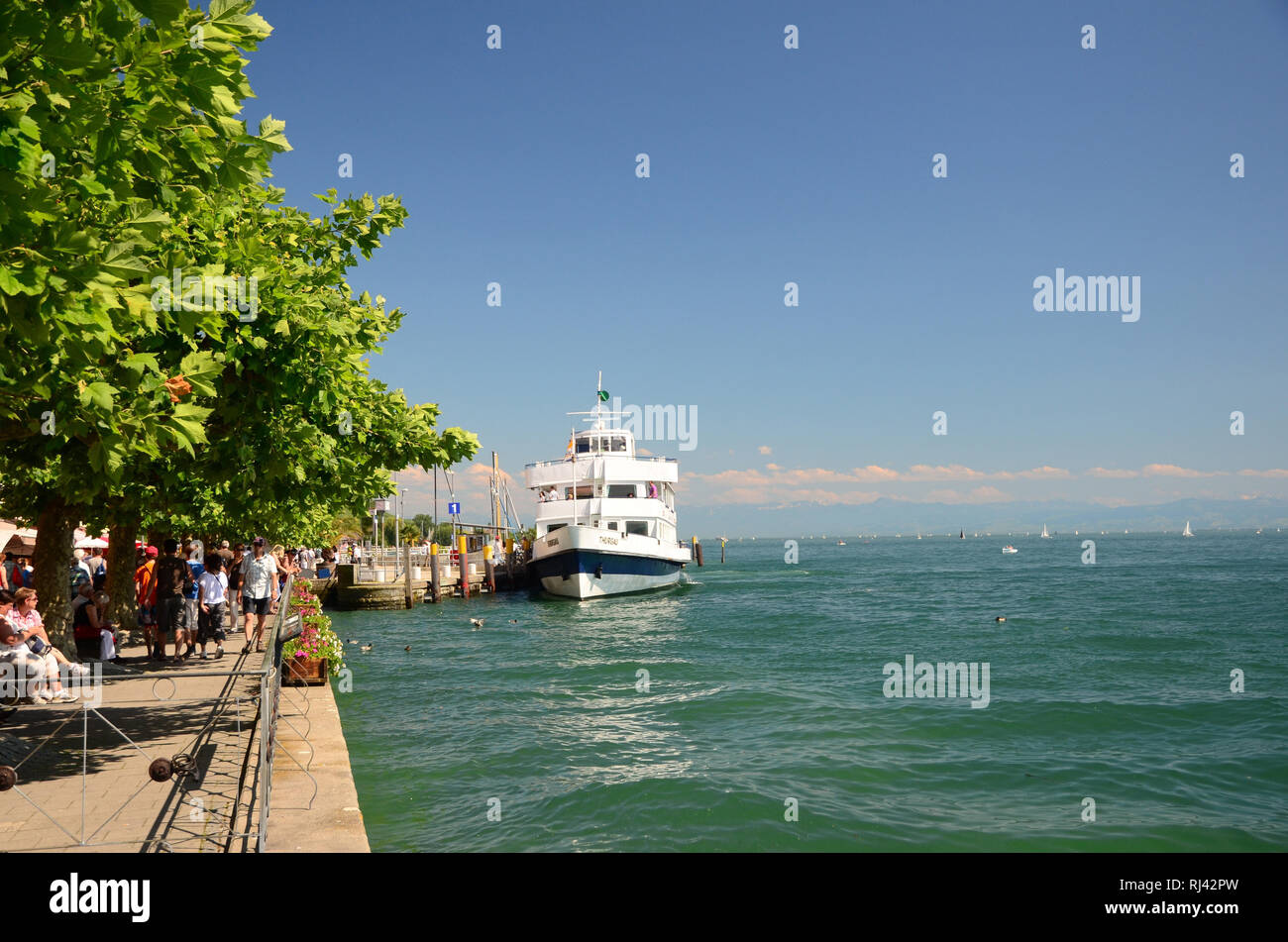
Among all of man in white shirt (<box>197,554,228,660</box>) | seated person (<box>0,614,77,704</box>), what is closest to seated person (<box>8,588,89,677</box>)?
seated person (<box>0,614,77,704</box>)

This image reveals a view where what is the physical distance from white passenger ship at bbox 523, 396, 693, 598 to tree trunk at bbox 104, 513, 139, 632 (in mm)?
22301

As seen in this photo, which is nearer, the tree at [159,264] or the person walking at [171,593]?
the tree at [159,264]

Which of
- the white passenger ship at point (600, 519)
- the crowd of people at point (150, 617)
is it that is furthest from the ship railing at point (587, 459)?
the crowd of people at point (150, 617)

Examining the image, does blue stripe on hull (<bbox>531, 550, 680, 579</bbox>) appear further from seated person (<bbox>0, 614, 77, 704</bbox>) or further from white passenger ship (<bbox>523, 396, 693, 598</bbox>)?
seated person (<bbox>0, 614, 77, 704</bbox>)

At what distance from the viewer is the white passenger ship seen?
40.5 meters

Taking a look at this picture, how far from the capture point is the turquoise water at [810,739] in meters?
10.5

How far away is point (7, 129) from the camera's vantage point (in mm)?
3426

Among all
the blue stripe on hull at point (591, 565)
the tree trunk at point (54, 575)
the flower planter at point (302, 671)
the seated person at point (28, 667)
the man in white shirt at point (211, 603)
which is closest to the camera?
the seated person at point (28, 667)

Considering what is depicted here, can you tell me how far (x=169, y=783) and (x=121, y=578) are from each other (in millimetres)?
13093

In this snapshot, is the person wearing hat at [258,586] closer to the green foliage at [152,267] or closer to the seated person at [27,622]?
the seated person at [27,622]

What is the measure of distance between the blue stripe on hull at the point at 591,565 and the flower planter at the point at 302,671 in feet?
87.1

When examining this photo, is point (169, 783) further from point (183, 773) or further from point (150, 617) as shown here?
point (150, 617)

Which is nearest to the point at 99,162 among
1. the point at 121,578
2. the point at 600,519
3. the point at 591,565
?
the point at 121,578

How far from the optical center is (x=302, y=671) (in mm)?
13227
